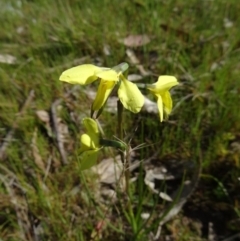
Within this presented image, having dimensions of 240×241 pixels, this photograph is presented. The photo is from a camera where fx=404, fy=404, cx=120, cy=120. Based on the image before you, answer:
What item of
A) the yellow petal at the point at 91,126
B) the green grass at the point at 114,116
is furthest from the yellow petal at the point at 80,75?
the green grass at the point at 114,116

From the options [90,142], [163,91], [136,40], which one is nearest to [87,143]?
[90,142]

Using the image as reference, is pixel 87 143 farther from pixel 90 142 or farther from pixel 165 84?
pixel 165 84

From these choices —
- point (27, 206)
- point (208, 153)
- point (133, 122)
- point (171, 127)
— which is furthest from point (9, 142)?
point (208, 153)

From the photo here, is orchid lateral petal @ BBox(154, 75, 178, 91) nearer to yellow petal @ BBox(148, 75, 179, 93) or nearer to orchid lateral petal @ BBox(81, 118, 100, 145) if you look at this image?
yellow petal @ BBox(148, 75, 179, 93)

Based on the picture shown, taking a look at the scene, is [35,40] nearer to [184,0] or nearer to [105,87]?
[184,0]

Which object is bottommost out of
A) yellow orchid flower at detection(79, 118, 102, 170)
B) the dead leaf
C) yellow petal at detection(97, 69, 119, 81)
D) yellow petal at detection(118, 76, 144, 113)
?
yellow orchid flower at detection(79, 118, 102, 170)

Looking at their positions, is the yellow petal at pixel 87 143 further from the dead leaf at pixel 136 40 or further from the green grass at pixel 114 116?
the dead leaf at pixel 136 40

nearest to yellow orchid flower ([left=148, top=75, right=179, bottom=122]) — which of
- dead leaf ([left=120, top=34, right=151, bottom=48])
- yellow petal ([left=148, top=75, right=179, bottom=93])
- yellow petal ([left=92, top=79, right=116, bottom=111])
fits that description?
yellow petal ([left=148, top=75, right=179, bottom=93])
